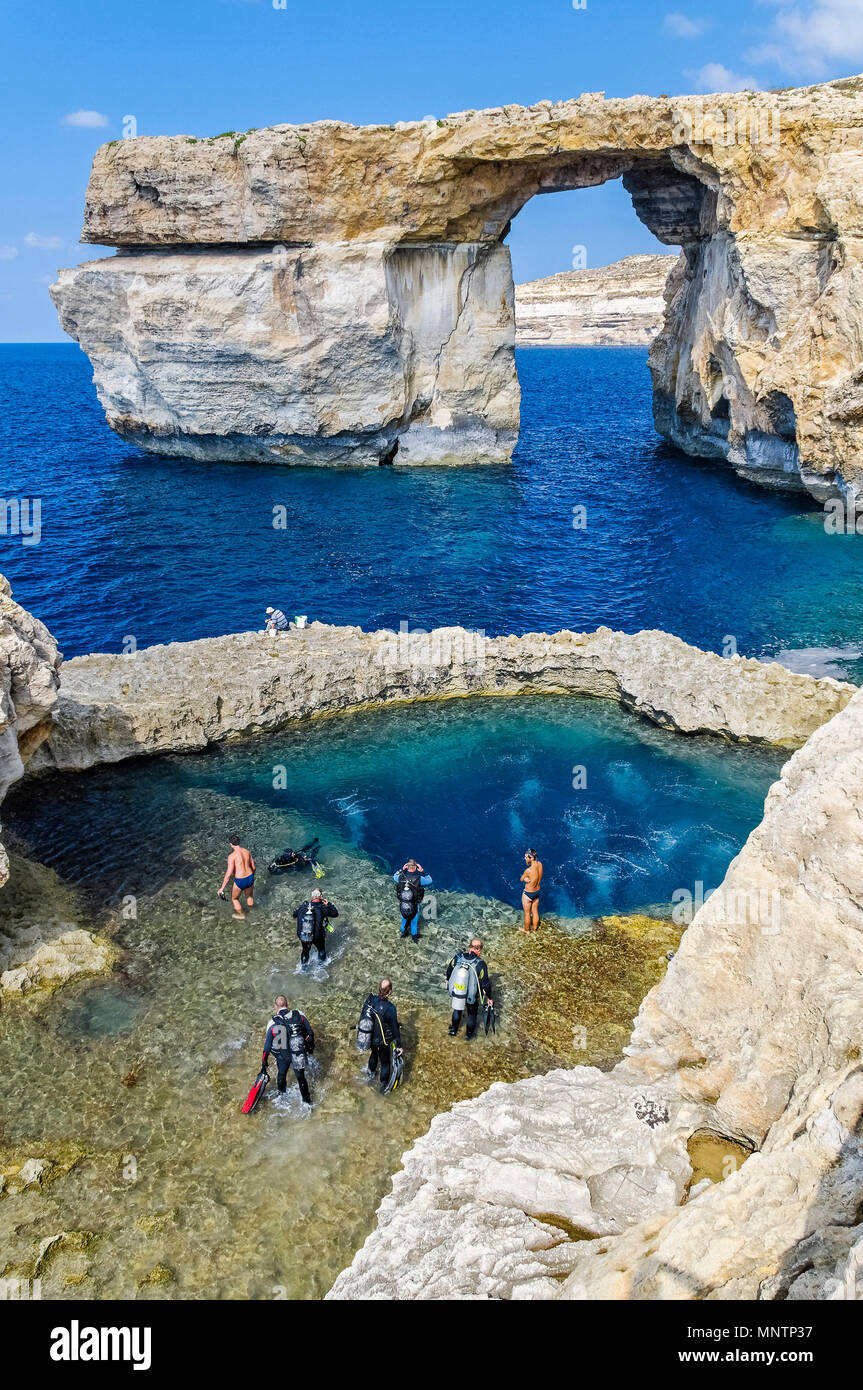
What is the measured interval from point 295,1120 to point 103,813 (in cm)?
1006

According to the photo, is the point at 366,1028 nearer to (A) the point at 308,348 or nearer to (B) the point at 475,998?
(B) the point at 475,998

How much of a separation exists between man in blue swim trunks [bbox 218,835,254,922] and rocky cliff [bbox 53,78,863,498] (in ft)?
113

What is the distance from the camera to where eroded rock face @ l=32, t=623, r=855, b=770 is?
2275 centimetres

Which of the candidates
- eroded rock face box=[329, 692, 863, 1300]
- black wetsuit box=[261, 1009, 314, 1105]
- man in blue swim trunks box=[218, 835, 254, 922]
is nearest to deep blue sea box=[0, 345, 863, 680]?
man in blue swim trunks box=[218, 835, 254, 922]

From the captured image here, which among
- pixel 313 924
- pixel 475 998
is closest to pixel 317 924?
pixel 313 924

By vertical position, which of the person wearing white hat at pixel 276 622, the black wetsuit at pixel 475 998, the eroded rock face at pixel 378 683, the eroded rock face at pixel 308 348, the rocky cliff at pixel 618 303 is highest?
the rocky cliff at pixel 618 303

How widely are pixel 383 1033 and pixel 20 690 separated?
9.00m

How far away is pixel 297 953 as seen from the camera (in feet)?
52.6

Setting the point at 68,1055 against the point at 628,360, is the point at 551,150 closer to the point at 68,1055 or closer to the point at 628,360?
the point at 68,1055

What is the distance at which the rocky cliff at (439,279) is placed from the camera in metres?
41.1

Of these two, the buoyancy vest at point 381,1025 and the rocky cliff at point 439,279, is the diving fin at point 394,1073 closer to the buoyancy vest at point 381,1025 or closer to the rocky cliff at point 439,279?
the buoyancy vest at point 381,1025

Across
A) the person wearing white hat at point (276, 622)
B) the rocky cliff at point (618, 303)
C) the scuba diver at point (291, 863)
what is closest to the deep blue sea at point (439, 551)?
the person wearing white hat at point (276, 622)

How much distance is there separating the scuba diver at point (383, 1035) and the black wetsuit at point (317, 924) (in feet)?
8.39
